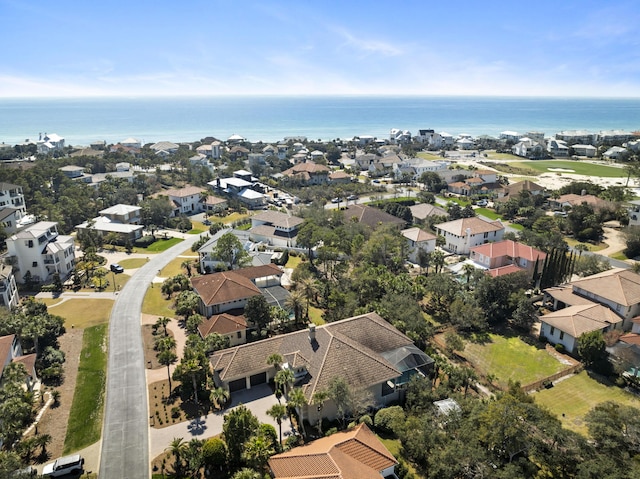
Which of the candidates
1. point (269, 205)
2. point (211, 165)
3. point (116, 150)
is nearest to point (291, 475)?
point (269, 205)

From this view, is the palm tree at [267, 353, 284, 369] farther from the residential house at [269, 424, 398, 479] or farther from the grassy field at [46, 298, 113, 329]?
the grassy field at [46, 298, 113, 329]

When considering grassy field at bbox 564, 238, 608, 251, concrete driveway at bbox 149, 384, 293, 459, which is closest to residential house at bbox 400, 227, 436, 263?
grassy field at bbox 564, 238, 608, 251

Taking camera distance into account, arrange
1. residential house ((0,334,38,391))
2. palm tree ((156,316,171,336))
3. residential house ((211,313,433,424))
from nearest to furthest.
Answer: residential house ((211,313,433,424)), residential house ((0,334,38,391)), palm tree ((156,316,171,336))

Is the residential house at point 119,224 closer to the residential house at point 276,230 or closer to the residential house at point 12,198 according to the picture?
the residential house at point 12,198

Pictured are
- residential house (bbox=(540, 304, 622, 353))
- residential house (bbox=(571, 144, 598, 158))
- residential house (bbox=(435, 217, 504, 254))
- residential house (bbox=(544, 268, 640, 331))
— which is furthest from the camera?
residential house (bbox=(571, 144, 598, 158))

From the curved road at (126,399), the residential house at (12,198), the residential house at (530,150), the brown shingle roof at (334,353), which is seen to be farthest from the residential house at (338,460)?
the residential house at (530,150)

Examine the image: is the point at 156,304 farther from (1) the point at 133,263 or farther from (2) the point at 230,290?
(1) the point at 133,263
